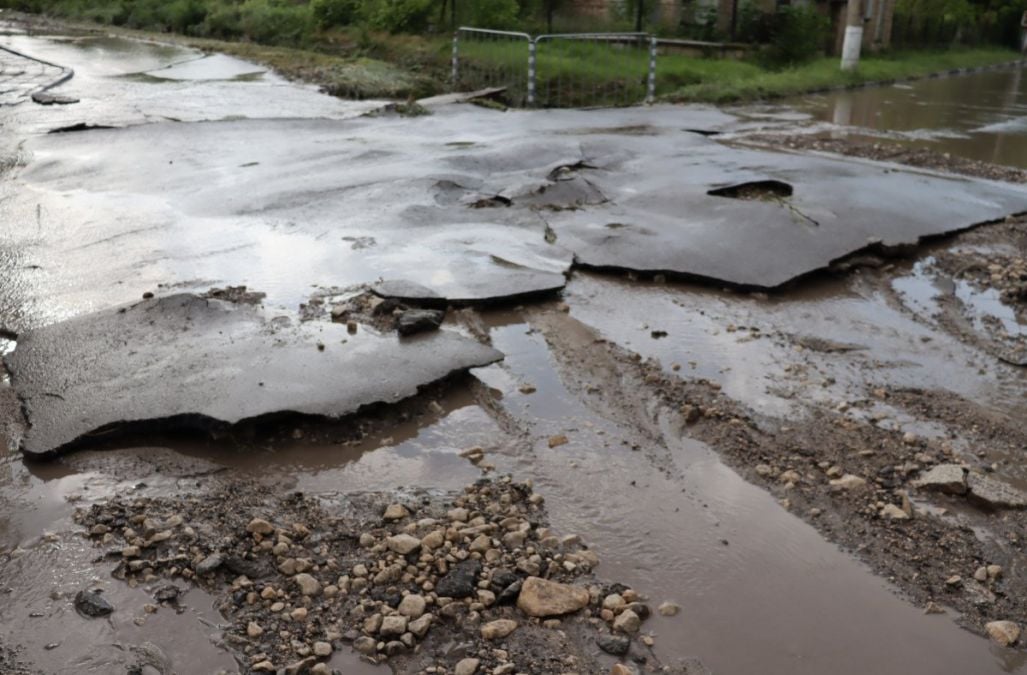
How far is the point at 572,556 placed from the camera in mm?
3646

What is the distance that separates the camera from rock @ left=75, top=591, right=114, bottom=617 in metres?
3.30

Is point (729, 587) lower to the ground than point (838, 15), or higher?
lower

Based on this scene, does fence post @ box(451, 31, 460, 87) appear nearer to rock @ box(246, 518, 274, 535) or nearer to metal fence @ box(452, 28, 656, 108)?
metal fence @ box(452, 28, 656, 108)

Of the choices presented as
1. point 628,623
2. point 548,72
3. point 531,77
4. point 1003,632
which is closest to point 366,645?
point 628,623

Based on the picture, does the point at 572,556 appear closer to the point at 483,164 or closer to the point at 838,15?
the point at 483,164

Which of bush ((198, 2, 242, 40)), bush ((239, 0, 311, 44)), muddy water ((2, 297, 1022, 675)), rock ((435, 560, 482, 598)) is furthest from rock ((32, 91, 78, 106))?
bush ((198, 2, 242, 40))

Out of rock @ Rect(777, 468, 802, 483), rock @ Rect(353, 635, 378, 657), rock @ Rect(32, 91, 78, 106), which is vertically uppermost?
rock @ Rect(32, 91, 78, 106)

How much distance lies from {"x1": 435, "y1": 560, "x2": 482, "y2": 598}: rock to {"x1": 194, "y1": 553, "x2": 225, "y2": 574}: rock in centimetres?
85

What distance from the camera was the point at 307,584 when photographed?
3418 millimetres

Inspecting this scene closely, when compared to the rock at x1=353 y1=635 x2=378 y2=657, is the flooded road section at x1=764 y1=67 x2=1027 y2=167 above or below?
above

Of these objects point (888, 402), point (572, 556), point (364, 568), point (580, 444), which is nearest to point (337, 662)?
point (364, 568)

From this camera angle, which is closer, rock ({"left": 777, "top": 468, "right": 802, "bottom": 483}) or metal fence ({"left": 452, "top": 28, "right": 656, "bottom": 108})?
rock ({"left": 777, "top": 468, "right": 802, "bottom": 483})

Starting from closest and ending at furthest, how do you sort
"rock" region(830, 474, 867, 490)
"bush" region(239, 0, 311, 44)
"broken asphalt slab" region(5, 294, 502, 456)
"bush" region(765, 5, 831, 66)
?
"rock" region(830, 474, 867, 490) < "broken asphalt slab" region(5, 294, 502, 456) < "bush" region(765, 5, 831, 66) < "bush" region(239, 0, 311, 44)

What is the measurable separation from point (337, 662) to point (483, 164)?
313 inches
